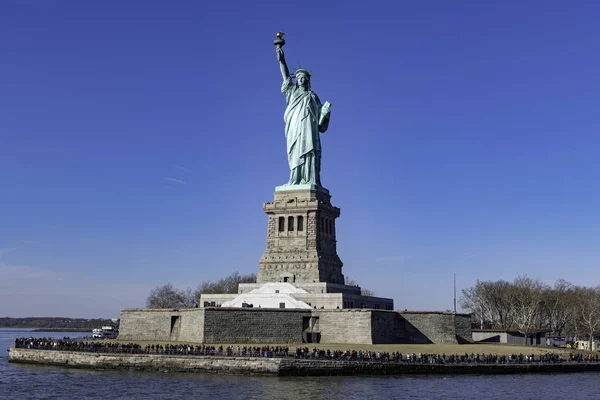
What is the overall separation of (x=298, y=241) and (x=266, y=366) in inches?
835

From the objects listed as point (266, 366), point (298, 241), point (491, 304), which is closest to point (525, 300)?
point (491, 304)

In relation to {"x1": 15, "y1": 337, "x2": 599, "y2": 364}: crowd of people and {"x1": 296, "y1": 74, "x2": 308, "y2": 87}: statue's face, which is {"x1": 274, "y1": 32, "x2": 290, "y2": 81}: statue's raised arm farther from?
{"x1": 15, "y1": 337, "x2": 599, "y2": 364}: crowd of people

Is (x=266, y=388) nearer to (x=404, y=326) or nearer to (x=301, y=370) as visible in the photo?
(x=301, y=370)

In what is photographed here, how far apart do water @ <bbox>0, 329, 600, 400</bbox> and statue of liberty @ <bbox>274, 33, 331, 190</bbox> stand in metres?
26.6

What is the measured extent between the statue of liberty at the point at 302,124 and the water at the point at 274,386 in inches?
1048

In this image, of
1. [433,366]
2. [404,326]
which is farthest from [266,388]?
[404,326]

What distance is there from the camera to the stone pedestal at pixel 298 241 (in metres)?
62.2

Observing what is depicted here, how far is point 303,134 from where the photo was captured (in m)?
66.6

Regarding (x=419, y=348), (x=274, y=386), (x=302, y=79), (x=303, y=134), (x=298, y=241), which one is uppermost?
(x=302, y=79)

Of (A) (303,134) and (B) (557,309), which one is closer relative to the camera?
(A) (303,134)

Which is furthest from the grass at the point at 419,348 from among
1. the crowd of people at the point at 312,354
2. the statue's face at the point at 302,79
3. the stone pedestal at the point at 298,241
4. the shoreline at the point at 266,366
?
the statue's face at the point at 302,79

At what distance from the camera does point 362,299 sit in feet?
202

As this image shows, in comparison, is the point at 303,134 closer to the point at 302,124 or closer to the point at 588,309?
the point at 302,124

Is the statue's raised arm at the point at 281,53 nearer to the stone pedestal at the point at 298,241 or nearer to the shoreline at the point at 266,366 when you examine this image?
the stone pedestal at the point at 298,241
